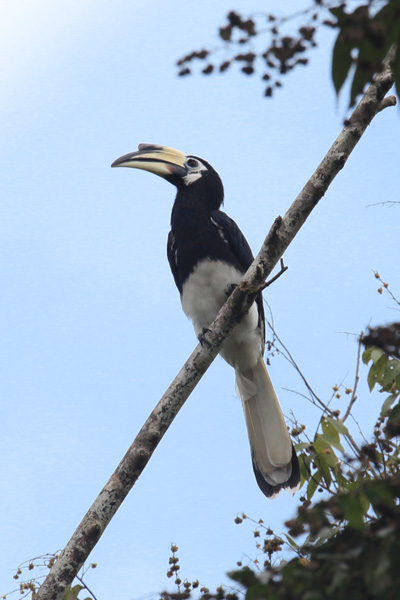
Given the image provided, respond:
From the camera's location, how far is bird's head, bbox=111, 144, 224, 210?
5.06 meters

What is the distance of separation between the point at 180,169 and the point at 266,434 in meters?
1.83

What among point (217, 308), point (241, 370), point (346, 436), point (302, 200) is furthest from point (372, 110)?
point (241, 370)

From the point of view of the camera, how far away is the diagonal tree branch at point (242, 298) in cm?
329

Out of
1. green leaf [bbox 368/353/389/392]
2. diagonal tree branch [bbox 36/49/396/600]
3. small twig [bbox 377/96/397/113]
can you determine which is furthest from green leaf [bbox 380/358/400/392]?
small twig [bbox 377/96/397/113]

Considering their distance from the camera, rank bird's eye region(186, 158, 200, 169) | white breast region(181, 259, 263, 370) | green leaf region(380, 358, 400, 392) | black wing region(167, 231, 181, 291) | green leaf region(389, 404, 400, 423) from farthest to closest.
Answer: bird's eye region(186, 158, 200, 169), black wing region(167, 231, 181, 291), white breast region(181, 259, 263, 370), green leaf region(380, 358, 400, 392), green leaf region(389, 404, 400, 423)

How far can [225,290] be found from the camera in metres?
4.72

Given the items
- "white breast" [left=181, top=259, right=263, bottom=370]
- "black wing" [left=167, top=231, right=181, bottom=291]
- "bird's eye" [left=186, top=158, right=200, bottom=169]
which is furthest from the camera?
"bird's eye" [left=186, top=158, right=200, bottom=169]

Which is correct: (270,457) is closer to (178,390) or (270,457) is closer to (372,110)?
(178,390)

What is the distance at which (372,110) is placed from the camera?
3400 mm

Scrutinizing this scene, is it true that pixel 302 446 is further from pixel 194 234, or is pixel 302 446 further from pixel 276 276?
pixel 194 234

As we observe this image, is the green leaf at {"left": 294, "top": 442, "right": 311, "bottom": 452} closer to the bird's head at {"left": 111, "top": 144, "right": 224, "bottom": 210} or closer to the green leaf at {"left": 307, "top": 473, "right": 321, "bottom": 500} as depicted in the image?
the green leaf at {"left": 307, "top": 473, "right": 321, "bottom": 500}

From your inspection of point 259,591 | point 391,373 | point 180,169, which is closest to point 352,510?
point 259,591

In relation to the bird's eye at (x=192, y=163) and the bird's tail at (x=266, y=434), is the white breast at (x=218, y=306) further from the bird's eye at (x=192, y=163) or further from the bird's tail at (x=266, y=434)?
the bird's eye at (x=192, y=163)

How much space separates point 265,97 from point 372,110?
61.0 inches
